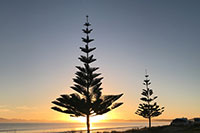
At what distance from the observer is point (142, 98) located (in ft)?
110

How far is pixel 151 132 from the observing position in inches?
960

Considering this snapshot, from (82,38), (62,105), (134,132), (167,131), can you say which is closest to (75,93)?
(62,105)

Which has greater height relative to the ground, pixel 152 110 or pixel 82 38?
pixel 82 38

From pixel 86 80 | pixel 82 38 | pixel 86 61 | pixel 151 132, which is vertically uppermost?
pixel 82 38

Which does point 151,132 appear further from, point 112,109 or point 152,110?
point 152,110

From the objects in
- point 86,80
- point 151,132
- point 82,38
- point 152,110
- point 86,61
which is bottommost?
point 151,132

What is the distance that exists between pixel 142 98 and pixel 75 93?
14.5m

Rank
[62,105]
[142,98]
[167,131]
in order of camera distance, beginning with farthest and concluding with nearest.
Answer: [142,98], [167,131], [62,105]

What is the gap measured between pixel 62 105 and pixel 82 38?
5.92 metres

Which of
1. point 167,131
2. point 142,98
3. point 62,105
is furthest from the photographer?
point 142,98

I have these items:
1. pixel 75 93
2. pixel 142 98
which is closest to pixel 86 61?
pixel 75 93

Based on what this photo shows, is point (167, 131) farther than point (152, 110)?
No

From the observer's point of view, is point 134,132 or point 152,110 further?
point 152,110

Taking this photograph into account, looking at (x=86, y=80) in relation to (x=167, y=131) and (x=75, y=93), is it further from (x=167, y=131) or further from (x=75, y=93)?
(x=167, y=131)
